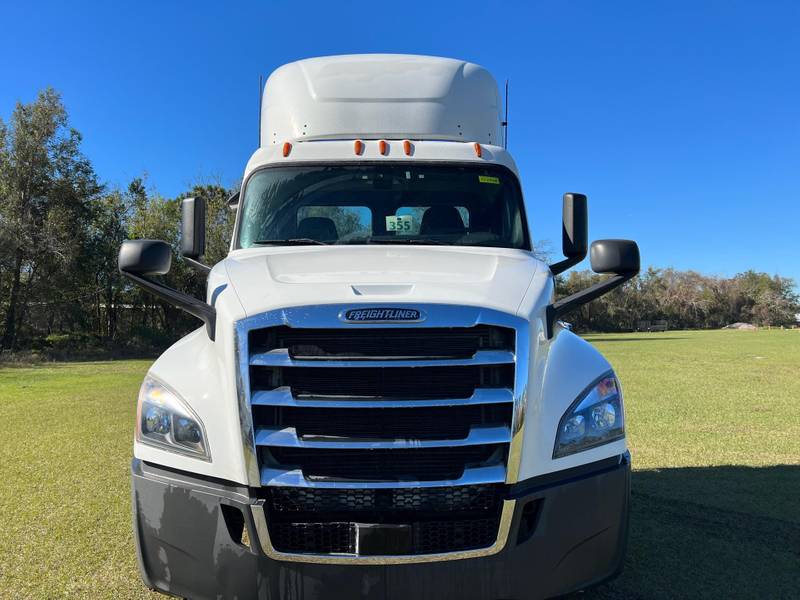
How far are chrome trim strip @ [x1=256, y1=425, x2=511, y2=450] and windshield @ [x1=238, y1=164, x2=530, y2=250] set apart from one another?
1723 mm

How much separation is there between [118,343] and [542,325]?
3465 centimetres

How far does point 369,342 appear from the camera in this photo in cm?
291

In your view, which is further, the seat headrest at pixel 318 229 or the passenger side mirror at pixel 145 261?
the seat headrest at pixel 318 229

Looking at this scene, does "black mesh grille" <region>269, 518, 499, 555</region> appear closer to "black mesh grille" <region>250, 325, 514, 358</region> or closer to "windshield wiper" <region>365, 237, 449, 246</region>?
"black mesh grille" <region>250, 325, 514, 358</region>

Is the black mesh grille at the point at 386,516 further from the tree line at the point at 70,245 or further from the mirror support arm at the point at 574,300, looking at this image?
the tree line at the point at 70,245

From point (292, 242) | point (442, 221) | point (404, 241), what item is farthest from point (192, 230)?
point (442, 221)

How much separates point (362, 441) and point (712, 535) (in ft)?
11.0

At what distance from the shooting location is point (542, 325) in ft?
10.3

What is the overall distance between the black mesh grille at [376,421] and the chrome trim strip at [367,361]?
0.20 meters

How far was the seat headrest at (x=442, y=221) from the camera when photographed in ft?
14.6

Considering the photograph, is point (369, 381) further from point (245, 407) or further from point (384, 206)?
point (384, 206)

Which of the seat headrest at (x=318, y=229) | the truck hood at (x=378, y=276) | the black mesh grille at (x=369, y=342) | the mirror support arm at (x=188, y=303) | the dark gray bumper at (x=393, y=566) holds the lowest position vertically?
the dark gray bumper at (x=393, y=566)

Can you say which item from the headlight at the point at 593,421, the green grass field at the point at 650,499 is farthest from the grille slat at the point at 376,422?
the green grass field at the point at 650,499

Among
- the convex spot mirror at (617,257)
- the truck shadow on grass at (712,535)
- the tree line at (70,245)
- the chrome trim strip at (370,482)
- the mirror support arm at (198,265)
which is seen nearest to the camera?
the chrome trim strip at (370,482)
